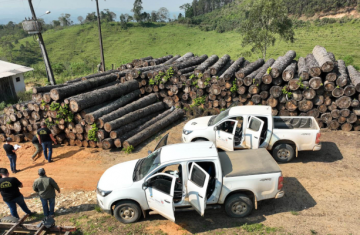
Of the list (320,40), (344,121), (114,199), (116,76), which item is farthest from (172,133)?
(320,40)

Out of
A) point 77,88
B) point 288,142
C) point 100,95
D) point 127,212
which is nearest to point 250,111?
point 288,142

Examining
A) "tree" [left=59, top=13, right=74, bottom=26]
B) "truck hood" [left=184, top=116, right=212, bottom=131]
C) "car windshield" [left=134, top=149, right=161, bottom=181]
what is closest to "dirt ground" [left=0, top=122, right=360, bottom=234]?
"car windshield" [left=134, top=149, right=161, bottom=181]

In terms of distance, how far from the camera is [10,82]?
77.4 ft

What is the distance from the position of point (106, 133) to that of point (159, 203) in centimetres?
665

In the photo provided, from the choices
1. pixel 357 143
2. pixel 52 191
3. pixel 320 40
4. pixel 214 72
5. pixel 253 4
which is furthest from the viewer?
pixel 320 40

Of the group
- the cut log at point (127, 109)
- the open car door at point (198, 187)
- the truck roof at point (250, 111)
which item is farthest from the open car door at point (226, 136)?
the cut log at point (127, 109)

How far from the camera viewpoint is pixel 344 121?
39.9 feet

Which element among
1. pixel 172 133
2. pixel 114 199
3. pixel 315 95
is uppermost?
pixel 315 95

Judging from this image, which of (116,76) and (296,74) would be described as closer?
(296,74)

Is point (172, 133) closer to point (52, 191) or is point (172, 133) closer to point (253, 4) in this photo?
point (52, 191)

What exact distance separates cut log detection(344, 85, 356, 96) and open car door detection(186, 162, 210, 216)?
9.22 meters

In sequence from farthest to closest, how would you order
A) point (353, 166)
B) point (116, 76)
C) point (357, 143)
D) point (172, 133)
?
point (116, 76) → point (172, 133) → point (357, 143) → point (353, 166)

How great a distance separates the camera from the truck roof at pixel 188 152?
668cm

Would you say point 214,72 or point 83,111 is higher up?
point 214,72
